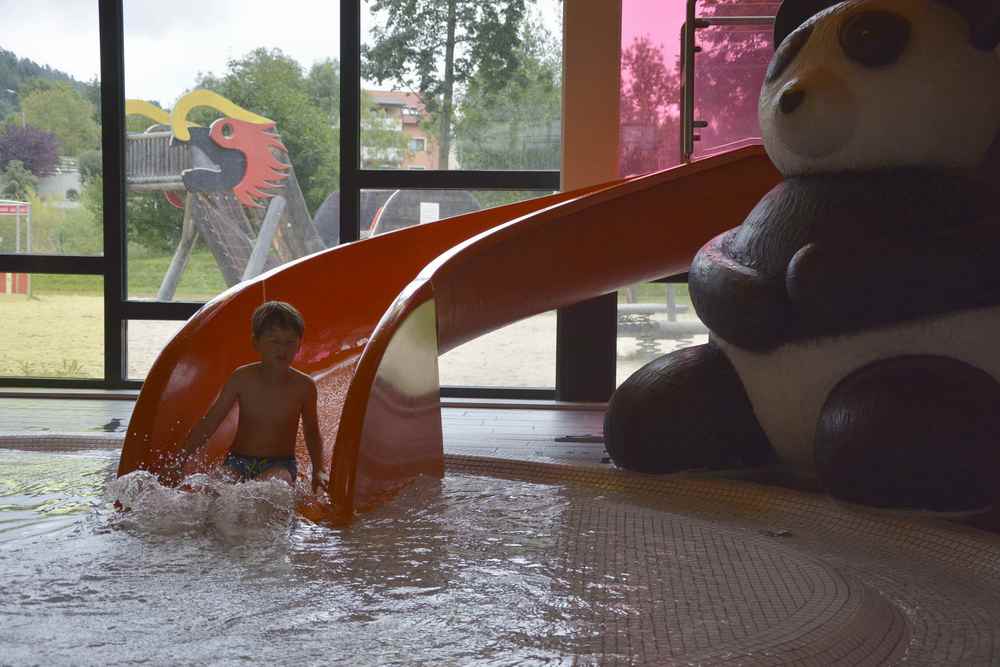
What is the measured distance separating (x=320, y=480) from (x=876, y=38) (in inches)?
68.8

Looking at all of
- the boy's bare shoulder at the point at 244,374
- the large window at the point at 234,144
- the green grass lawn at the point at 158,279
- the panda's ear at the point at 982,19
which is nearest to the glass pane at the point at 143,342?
the large window at the point at 234,144

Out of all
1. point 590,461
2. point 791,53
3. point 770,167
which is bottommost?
point 590,461

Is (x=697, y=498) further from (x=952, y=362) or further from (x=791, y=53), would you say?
(x=791, y=53)

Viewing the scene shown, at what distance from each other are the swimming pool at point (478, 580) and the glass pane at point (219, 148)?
243 cm

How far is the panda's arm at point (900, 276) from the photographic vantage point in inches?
91.9

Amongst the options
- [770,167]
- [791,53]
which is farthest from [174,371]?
[770,167]

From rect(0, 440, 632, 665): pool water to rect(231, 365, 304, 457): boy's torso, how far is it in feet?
0.54

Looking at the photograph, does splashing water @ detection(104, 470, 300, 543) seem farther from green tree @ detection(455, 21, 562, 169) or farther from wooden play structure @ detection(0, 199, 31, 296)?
wooden play structure @ detection(0, 199, 31, 296)

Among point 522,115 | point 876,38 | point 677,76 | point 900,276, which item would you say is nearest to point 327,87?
point 522,115

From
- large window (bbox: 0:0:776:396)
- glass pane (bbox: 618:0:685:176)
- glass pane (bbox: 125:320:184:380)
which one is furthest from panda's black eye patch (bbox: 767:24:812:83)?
glass pane (bbox: 125:320:184:380)

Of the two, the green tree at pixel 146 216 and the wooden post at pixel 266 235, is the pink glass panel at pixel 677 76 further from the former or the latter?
the green tree at pixel 146 216

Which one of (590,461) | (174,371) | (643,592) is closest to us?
(643,592)

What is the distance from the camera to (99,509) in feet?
7.51

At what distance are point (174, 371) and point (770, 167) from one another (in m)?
2.10
